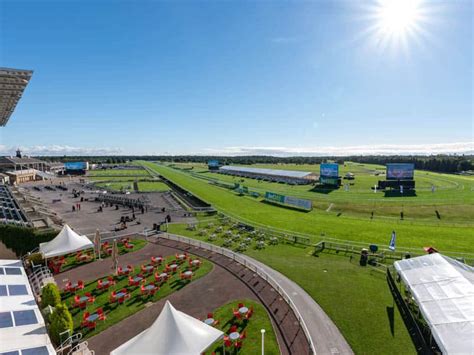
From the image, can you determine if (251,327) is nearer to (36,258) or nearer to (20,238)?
(36,258)

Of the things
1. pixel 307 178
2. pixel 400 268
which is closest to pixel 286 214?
pixel 400 268

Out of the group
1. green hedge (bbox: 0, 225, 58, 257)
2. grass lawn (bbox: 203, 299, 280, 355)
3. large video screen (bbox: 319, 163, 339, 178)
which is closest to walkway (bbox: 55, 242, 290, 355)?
grass lawn (bbox: 203, 299, 280, 355)

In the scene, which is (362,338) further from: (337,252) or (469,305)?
(337,252)

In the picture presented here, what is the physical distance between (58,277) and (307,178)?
85.2 meters

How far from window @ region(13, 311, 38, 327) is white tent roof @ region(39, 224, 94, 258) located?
32.2 ft

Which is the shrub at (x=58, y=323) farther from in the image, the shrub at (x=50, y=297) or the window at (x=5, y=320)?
the shrub at (x=50, y=297)

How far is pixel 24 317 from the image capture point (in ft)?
46.1

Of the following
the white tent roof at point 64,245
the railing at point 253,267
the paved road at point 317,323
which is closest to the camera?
the paved road at point 317,323

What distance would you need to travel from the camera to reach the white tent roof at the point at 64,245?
926 inches

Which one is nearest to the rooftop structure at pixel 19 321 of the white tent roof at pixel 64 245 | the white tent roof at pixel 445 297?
the white tent roof at pixel 64 245

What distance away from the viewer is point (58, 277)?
2297cm

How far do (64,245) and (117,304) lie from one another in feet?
31.5

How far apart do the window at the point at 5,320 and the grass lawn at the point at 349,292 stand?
17.9 metres

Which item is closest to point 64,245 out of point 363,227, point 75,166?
point 363,227
